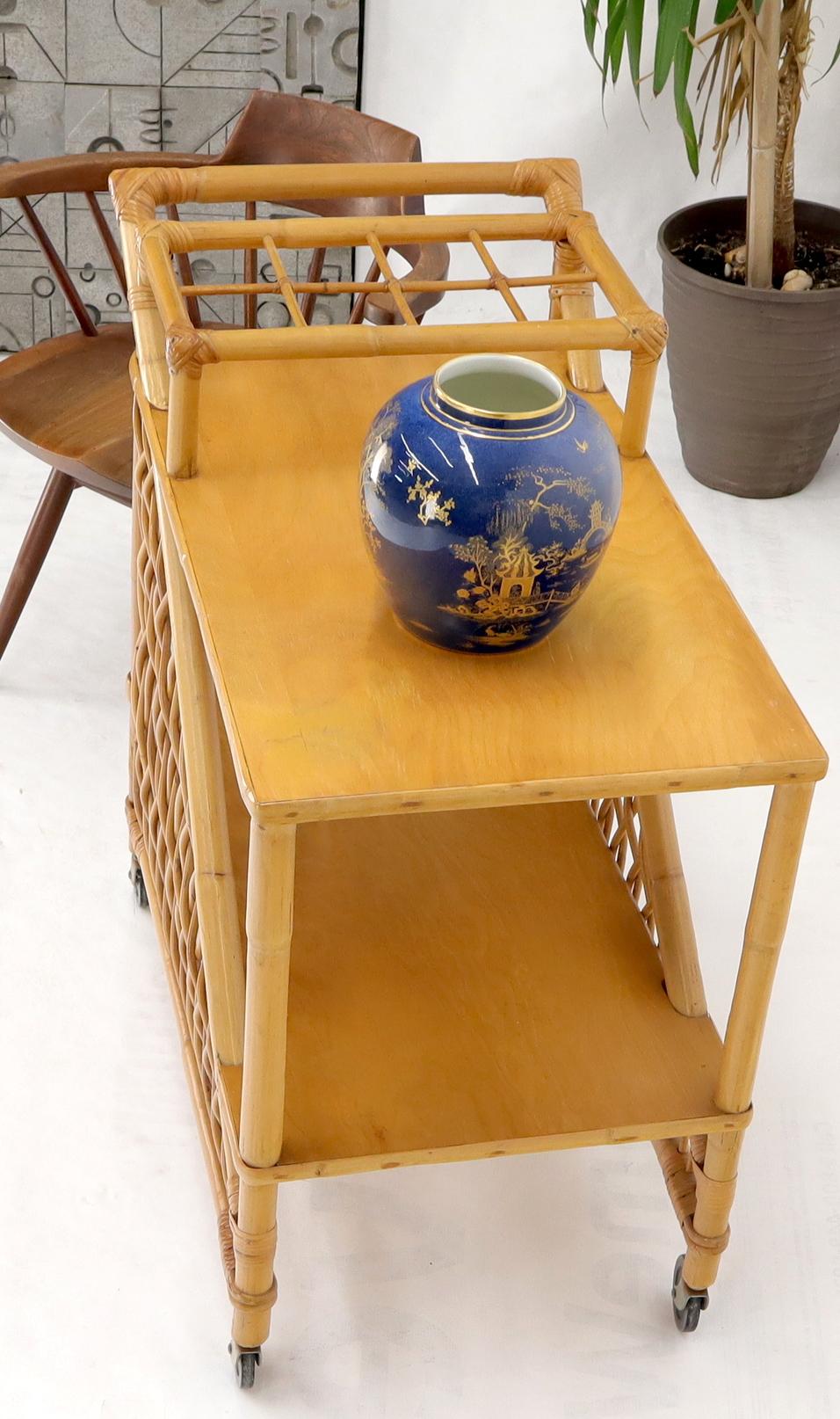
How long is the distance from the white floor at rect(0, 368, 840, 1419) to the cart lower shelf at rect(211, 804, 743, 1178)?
28 cm

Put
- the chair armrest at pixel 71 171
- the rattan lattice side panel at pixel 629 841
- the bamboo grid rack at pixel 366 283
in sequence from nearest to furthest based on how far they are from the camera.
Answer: the bamboo grid rack at pixel 366 283
the rattan lattice side panel at pixel 629 841
the chair armrest at pixel 71 171

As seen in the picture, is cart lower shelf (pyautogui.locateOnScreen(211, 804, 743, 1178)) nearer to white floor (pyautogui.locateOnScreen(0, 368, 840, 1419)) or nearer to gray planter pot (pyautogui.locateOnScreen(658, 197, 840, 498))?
white floor (pyautogui.locateOnScreen(0, 368, 840, 1419))

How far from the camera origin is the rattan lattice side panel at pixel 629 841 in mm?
1475

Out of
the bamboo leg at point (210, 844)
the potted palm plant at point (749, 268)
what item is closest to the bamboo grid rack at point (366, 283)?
the bamboo leg at point (210, 844)

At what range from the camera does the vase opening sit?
108cm

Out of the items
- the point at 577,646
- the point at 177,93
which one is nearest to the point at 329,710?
the point at 577,646

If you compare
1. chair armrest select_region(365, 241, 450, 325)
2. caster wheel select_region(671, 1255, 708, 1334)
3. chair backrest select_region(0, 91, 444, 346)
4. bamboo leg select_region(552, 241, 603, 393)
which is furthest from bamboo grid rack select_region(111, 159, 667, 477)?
caster wheel select_region(671, 1255, 708, 1334)

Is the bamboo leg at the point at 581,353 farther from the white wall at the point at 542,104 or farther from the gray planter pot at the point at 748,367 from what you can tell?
the white wall at the point at 542,104

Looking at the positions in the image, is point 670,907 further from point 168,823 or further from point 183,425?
point 183,425

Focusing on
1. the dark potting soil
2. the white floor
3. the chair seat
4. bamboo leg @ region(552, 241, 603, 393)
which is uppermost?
bamboo leg @ region(552, 241, 603, 393)

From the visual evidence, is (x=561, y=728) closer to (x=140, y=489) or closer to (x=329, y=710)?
(x=329, y=710)

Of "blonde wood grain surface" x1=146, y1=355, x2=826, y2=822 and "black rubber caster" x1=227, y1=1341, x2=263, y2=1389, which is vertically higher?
"blonde wood grain surface" x1=146, y1=355, x2=826, y2=822

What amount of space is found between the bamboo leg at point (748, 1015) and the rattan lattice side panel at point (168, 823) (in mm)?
Answer: 405

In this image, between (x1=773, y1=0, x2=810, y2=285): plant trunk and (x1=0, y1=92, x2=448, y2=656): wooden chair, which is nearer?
(x1=0, y1=92, x2=448, y2=656): wooden chair
